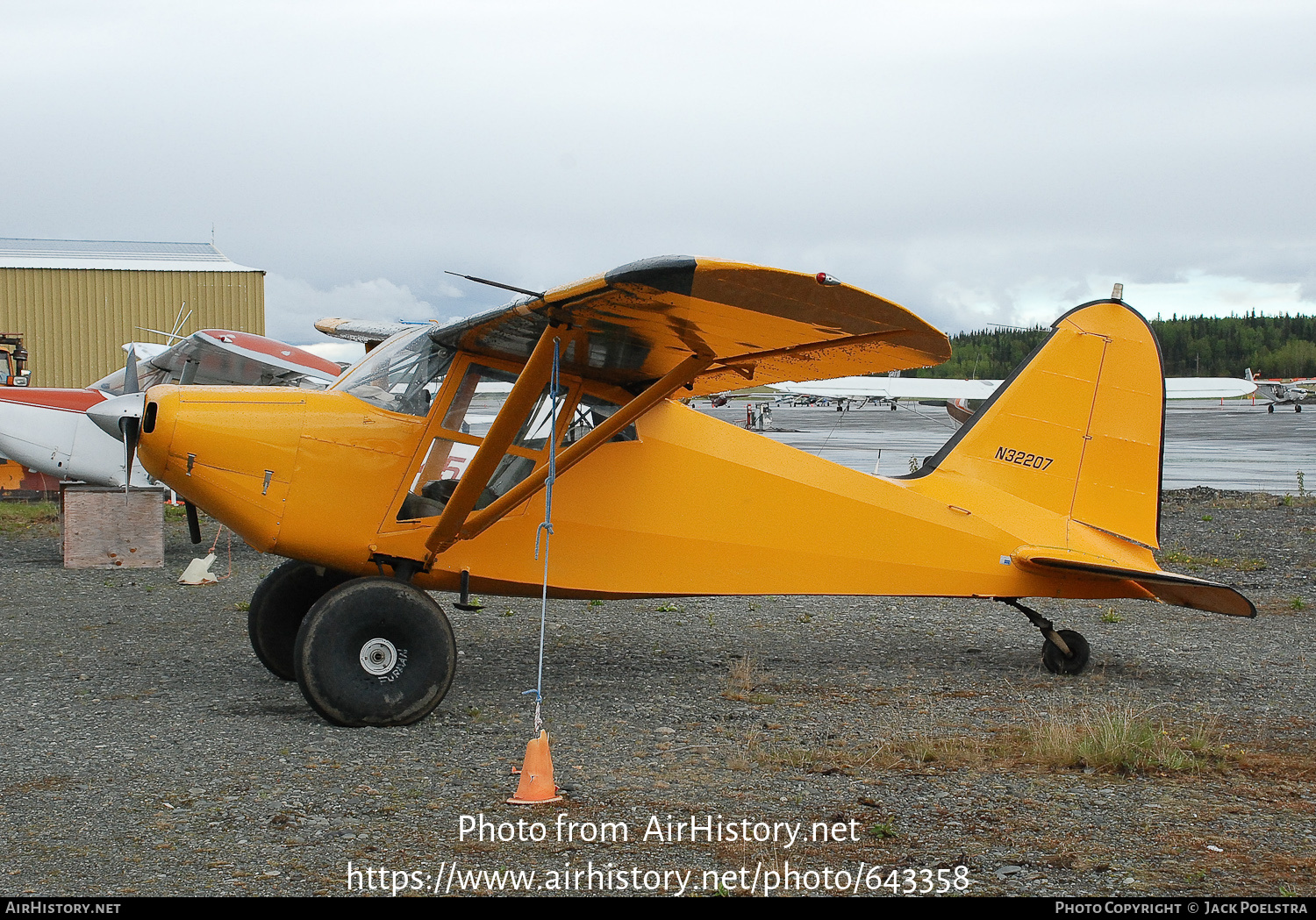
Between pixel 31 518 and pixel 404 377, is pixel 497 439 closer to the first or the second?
pixel 404 377

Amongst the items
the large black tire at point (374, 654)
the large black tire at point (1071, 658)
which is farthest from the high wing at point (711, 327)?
the large black tire at point (1071, 658)

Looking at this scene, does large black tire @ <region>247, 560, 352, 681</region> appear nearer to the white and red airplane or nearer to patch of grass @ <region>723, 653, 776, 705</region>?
patch of grass @ <region>723, 653, 776, 705</region>

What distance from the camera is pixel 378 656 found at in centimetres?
587

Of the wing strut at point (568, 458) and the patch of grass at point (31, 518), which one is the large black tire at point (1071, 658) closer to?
the wing strut at point (568, 458)

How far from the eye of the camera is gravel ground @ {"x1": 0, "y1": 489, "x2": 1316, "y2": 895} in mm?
3957

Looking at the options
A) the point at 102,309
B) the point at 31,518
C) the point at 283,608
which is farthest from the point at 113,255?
the point at 283,608

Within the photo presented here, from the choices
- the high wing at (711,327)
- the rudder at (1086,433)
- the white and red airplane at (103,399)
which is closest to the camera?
the high wing at (711,327)

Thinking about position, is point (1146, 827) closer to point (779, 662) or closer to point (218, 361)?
point (779, 662)

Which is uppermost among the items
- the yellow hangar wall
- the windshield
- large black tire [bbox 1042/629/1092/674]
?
the yellow hangar wall

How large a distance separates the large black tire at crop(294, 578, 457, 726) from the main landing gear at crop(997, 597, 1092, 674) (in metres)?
4.08

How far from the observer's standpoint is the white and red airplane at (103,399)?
14.3m

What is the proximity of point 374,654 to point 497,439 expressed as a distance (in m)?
1.36

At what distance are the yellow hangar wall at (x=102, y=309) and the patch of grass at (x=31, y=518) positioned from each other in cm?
1113
